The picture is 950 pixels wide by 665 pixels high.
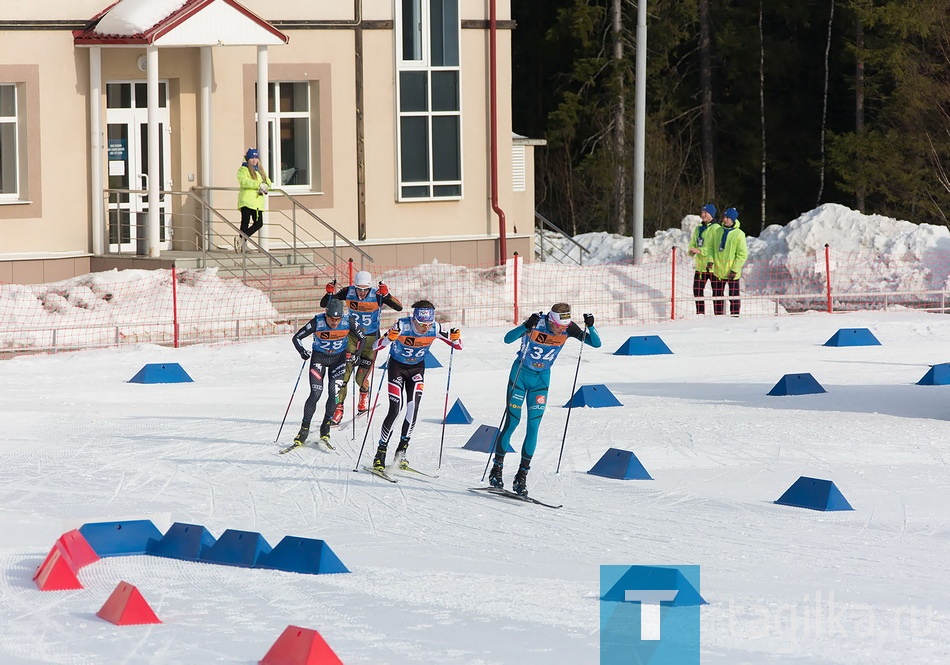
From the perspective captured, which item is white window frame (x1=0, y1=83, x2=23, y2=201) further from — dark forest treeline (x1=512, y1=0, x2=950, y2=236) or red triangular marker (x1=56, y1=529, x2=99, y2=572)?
dark forest treeline (x1=512, y1=0, x2=950, y2=236)

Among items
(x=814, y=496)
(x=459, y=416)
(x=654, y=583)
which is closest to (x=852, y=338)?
(x=459, y=416)

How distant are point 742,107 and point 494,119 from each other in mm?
20116

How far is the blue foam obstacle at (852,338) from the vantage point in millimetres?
23359

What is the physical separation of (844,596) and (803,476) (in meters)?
3.54

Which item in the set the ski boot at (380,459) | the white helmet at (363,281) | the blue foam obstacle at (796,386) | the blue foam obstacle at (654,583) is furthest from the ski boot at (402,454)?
the blue foam obstacle at (796,386)

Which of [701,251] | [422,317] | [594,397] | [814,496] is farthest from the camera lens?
[701,251]

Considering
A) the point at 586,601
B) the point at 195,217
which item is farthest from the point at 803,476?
the point at 195,217

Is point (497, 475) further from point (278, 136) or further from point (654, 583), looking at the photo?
point (278, 136)

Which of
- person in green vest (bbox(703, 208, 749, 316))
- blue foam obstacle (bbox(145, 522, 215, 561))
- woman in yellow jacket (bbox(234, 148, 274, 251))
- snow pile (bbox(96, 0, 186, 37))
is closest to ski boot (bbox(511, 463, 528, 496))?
blue foam obstacle (bbox(145, 522, 215, 561))

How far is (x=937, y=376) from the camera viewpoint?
19562 millimetres

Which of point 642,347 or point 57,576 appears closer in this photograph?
point 57,576

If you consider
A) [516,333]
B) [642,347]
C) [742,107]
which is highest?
[742,107]

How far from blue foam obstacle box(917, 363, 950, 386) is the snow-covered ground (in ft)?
0.55

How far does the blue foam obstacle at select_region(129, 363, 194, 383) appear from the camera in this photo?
65.3ft
